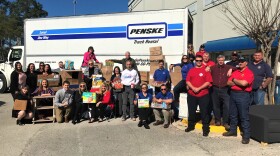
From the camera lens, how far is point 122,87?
31.4 feet

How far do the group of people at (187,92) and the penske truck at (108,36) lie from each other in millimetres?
753

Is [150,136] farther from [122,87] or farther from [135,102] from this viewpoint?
[122,87]

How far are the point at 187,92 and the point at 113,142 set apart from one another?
91.9 inches

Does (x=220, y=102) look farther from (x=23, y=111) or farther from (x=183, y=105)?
(x=23, y=111)

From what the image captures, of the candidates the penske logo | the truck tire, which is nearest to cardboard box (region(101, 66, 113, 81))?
the penske logo

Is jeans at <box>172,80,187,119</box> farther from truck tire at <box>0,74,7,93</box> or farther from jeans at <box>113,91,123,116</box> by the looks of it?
truck tire at <box>0,74,7,93</box>

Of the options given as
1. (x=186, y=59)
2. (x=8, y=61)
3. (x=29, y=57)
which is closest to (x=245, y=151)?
(x=186, y=59)

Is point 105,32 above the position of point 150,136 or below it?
above

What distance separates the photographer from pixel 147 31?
36.7 ft

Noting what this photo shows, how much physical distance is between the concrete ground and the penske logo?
3.71 metres

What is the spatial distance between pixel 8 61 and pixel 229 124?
12674mm

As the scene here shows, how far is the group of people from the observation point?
22.8ft

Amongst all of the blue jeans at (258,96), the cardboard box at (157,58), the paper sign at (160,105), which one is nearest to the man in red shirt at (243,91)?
the blue jeans at (258,96)

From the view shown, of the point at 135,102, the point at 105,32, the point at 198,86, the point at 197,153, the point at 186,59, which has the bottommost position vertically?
the point at 197,153
